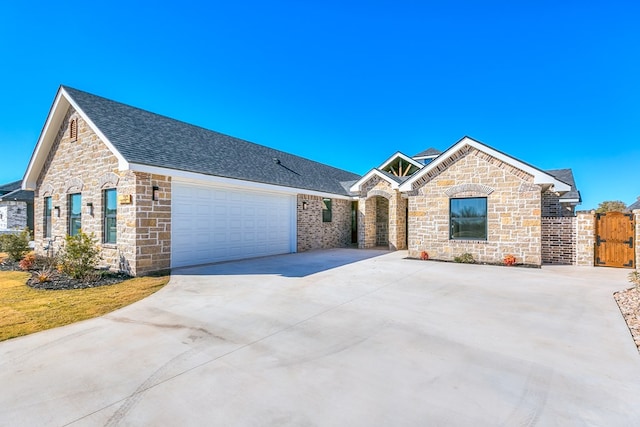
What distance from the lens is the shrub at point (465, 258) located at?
11.8 metres

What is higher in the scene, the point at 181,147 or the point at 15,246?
the point at 181,147

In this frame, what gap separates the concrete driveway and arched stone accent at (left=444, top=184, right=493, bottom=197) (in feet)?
18.7

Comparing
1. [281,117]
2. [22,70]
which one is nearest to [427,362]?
[22,70]

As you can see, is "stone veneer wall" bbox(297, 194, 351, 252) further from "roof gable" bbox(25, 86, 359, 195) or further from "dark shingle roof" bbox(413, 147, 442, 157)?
"dark shingle roof" bbox(413, 147, 442, 157)

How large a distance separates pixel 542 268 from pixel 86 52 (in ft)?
71.4

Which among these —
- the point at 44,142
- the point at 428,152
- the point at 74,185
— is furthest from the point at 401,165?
the point at 44,142

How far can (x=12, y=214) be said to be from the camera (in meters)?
20.9

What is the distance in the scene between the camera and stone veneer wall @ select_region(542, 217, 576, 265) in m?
11.3

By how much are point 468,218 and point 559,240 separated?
3.48 metres

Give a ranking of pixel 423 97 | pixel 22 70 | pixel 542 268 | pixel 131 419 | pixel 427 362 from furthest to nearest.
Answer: pixel 423 97, pixel 22 70, pixel 542 268, pixel 427 362, pixel 131 419

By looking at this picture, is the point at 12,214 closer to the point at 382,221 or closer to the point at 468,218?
the point at 382,221

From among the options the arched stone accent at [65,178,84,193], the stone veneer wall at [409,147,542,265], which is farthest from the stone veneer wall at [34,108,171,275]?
the stone veneer wall at [409,147,542,265]

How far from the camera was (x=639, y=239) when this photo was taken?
9664mm

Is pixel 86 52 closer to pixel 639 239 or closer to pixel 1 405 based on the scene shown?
pixel 1 405
